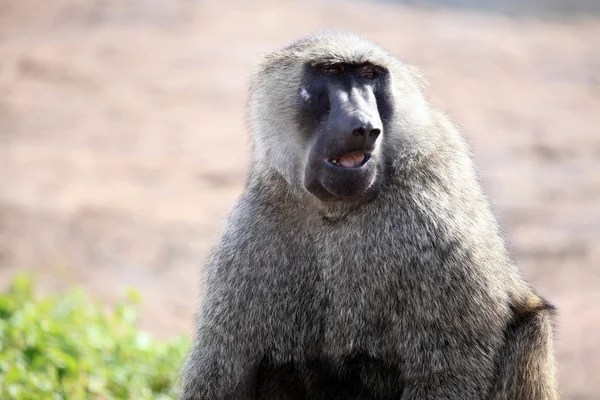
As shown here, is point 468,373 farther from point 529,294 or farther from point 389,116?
point 389,116

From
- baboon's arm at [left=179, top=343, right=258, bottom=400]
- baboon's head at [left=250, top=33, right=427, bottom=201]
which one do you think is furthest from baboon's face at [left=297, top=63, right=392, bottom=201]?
baboon's arm at [left=179, top=343, right=258, bottom=400]

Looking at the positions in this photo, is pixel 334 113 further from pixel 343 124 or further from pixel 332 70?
pixel 332 70

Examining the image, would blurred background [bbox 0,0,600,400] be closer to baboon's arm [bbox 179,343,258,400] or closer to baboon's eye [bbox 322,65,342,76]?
baboon's eye [bbox 322,65,342,76]

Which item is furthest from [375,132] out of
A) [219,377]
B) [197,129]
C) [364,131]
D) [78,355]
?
[197,129]

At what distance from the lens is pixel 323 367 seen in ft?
13.0

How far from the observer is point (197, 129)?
1141cm

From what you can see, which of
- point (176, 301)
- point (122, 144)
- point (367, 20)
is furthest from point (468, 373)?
point (367, 20)

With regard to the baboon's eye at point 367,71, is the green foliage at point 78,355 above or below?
below

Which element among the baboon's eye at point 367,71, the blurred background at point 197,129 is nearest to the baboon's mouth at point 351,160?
the baboon's eye at point 367,71

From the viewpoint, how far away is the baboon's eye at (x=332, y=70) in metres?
3.96

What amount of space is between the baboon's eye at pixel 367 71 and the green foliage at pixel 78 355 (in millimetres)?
2361

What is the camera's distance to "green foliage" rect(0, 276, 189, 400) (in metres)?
5.27

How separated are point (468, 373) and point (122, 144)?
24.7ft

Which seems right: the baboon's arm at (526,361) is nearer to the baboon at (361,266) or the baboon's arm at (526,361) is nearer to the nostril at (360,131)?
the baboon at (361,266)
